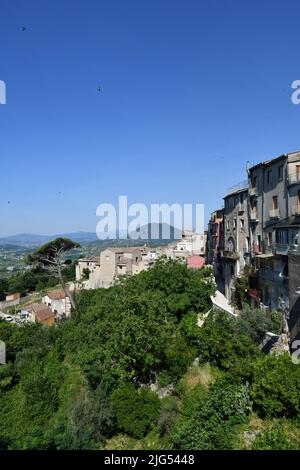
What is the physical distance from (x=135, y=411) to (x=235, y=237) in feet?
56.6

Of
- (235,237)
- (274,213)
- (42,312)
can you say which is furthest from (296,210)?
(42,312)

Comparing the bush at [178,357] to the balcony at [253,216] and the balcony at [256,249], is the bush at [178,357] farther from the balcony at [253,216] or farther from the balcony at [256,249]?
the balcony at [253,216]

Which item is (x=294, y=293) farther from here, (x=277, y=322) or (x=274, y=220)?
(x=274, y=220)

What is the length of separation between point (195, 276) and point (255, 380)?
11741 millimetres

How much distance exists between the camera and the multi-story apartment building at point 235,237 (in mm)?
26156

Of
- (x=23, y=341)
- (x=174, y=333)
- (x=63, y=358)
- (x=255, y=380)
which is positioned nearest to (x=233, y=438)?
(x=255, y=380)

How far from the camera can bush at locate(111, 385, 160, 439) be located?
13922 mm

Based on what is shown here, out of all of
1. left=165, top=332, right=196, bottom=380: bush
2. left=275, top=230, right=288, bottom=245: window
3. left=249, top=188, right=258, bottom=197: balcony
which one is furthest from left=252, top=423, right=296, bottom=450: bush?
left=249, top=188, right=258, bottom=197: balcony

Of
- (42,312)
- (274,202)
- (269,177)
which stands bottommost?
(42,312)

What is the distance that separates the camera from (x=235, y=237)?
1094 inches

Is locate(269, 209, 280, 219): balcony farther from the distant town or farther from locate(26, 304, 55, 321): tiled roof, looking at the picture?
locate(26, 304, 55, 321): tiled roof

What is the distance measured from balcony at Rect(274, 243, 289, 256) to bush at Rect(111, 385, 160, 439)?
10053 mm

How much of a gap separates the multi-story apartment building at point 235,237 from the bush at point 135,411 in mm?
14176
